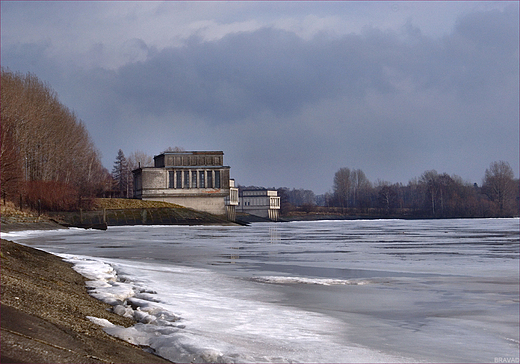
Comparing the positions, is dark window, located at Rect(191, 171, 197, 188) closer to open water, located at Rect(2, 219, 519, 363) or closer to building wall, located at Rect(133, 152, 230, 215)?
building wall, located at Rect(133, 152, 230, 215)

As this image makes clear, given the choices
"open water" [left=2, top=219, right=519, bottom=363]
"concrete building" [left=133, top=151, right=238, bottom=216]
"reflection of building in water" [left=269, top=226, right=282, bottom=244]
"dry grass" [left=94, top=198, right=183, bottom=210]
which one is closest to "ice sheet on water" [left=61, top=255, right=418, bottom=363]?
"open water" [left=2, top=219, right=519, bottom=363]

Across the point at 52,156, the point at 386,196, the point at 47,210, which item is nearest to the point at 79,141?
the point at 52,156

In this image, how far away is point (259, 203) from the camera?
155 metres

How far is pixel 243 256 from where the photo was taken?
23359 mm

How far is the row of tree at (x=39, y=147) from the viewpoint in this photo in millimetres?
53353

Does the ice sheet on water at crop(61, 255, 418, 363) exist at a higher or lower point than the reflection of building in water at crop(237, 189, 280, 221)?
lower

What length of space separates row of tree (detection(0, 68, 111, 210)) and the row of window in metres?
16.0

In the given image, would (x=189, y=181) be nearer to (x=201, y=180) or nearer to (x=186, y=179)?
(x=186, y=179)

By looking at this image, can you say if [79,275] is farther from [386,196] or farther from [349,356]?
[386,196]

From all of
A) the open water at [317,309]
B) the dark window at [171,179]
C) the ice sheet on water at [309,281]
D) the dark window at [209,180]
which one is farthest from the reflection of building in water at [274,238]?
the dark window at [171,179]

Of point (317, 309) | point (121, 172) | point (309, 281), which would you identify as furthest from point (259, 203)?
point (317, 309)

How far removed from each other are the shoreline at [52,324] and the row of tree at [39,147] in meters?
42.5

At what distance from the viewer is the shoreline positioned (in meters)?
5.45

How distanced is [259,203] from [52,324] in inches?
5822
